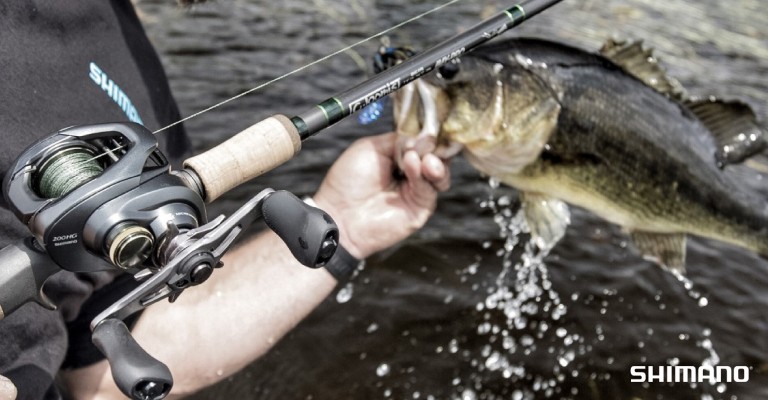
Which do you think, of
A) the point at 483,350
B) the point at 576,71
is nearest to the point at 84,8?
the point at 576,71

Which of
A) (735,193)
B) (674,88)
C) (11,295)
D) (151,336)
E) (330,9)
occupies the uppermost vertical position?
(11,295)

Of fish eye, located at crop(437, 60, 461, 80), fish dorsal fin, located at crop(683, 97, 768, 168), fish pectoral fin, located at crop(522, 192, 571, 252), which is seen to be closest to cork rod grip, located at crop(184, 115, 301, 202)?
fish eye, located at crop(437, 60, 461, 80)

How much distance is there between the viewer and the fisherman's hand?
265 centimetres

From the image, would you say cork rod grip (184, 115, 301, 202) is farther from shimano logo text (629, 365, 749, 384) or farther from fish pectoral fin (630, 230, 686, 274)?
shimano logo text (629, 365, 749, 384)

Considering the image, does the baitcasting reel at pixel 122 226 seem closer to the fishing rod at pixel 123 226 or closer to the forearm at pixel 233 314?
the fishing rod at pixel 123 226

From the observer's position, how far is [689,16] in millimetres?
8453

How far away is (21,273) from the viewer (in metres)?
1.34

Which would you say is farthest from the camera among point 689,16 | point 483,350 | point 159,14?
point 689,16

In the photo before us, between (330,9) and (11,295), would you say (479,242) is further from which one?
(330,9)

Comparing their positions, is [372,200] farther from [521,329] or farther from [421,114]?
[521,329]

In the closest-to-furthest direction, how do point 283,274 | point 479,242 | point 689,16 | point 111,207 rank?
point 111,207, point 283,274, point 479,242, point 689,16

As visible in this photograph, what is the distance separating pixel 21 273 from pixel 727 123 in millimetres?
3050

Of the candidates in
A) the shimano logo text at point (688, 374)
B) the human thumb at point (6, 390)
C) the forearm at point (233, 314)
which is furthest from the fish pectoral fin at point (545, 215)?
the human thumb at point (6, 390)

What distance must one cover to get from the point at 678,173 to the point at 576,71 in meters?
0.73
